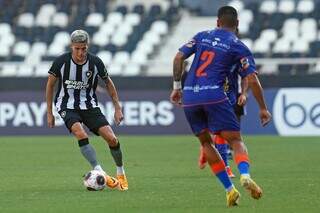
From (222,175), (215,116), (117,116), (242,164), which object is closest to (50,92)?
(117,116)

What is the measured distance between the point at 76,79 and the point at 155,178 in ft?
7.47

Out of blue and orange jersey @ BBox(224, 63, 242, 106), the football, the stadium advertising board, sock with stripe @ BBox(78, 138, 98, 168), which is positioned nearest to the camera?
blue and orange jersey @ BBox(224, 63, 242, 106)

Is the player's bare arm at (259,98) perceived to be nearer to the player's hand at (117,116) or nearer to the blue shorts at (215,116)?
the blue shorts at (215,116)

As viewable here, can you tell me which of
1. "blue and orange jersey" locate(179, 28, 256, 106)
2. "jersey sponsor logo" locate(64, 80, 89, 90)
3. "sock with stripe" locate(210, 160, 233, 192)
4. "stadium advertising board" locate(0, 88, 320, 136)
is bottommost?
"stadium advertising board" locate(0, 88, 320, 136)

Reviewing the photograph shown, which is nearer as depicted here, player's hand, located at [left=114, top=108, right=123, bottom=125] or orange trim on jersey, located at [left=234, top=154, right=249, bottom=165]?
orange trim on jersey, located at [left=234, top=154, right=249, bottom=165]

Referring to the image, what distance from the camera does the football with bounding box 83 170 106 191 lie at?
1429 centimetres

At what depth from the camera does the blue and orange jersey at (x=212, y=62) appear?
12211mm

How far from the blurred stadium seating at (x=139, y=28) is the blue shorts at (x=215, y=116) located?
792 inches

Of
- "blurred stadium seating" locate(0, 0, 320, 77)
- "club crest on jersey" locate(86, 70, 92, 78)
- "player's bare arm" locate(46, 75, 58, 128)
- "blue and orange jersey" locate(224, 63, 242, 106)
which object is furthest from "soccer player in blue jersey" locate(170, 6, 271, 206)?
"blurred stadium seating" locate(0, 0, 320, 77)

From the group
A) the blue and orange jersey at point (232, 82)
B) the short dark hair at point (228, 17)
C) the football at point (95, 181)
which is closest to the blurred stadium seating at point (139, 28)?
the blue and orange jersey at point (232, 82)

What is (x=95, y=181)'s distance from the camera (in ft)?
46.9

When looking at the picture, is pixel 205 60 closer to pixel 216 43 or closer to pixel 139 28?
pixel 216 43

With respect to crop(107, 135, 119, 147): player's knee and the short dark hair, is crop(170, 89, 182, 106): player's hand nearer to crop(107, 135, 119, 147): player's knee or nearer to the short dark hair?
the short dark hair

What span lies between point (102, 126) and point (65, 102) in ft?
2.10
